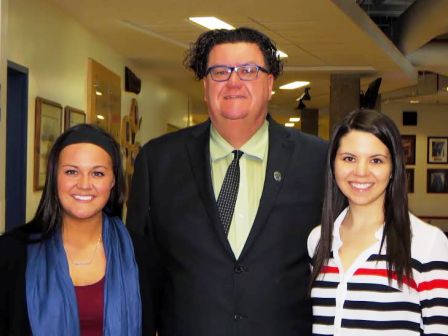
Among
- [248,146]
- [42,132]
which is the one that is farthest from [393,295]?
[42,132]

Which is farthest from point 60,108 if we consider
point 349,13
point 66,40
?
point 349,13

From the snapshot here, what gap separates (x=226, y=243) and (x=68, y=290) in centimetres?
54

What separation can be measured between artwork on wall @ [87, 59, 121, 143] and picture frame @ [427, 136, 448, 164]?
10.0 meters

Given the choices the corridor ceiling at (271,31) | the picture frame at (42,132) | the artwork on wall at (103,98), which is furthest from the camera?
the artwork on wall at (103,98)

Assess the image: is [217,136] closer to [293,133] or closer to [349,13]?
[293,133]

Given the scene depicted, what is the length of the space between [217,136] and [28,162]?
2737mm

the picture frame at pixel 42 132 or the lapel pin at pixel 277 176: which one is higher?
the picture frame at pixel 42 132

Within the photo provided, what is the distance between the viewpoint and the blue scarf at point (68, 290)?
2041mm

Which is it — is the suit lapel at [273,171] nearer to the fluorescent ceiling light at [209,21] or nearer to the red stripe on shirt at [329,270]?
the red stripe on shirt at [329,270]

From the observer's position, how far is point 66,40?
18.3 ft

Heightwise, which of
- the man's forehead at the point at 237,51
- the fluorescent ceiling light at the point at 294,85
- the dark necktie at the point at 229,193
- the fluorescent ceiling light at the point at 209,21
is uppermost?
the fluorescent ceiling light at the point at 294,85

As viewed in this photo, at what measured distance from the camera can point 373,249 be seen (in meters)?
2.06

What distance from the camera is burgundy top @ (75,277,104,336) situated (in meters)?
2.08

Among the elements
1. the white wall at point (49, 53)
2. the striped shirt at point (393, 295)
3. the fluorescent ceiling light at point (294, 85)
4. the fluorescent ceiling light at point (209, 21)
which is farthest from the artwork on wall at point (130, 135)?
the striped shirt at point (393, 295)
